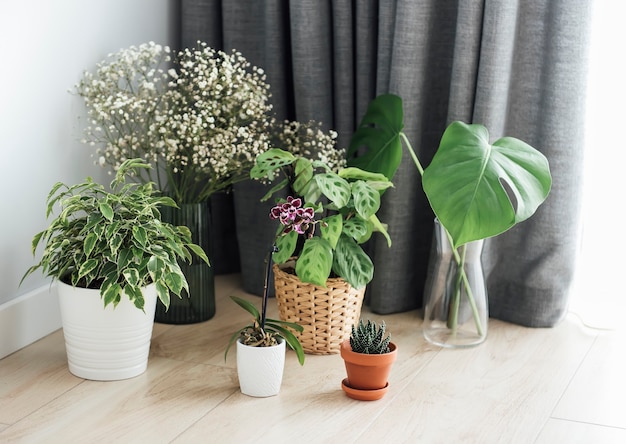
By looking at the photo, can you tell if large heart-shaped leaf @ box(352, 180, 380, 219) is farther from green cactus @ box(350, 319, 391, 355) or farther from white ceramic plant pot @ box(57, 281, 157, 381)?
white ceramic plant pot @ box(57, 281, 157, 381)

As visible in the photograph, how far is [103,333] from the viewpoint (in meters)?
1.77

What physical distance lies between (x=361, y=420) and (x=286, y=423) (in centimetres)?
15

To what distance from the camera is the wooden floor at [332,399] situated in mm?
1589

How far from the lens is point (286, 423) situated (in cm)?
162

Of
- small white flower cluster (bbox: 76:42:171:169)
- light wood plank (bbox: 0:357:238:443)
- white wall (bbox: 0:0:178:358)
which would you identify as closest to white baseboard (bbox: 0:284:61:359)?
white wall (bbox: 0:0:178:358)

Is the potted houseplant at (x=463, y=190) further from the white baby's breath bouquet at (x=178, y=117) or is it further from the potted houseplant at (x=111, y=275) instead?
the potted houseplant at (x=111, y=275)

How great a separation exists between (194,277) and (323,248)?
Result: 45 cm

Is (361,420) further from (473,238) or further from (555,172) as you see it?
(555,172)

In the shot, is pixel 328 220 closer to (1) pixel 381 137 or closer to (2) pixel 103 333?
(1) pixel 381 137

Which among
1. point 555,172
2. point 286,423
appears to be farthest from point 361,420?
point 555,172

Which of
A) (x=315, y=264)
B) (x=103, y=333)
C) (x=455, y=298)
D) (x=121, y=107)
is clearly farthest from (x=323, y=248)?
(x=121, y=107)

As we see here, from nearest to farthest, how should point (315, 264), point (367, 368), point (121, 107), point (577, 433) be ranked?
point (577, 433)
point (367, 368)
point (315, 264)
point (121, 107)

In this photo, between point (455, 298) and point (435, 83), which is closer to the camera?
point (455, 298)

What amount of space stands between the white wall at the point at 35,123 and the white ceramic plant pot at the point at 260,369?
23.0 inches
